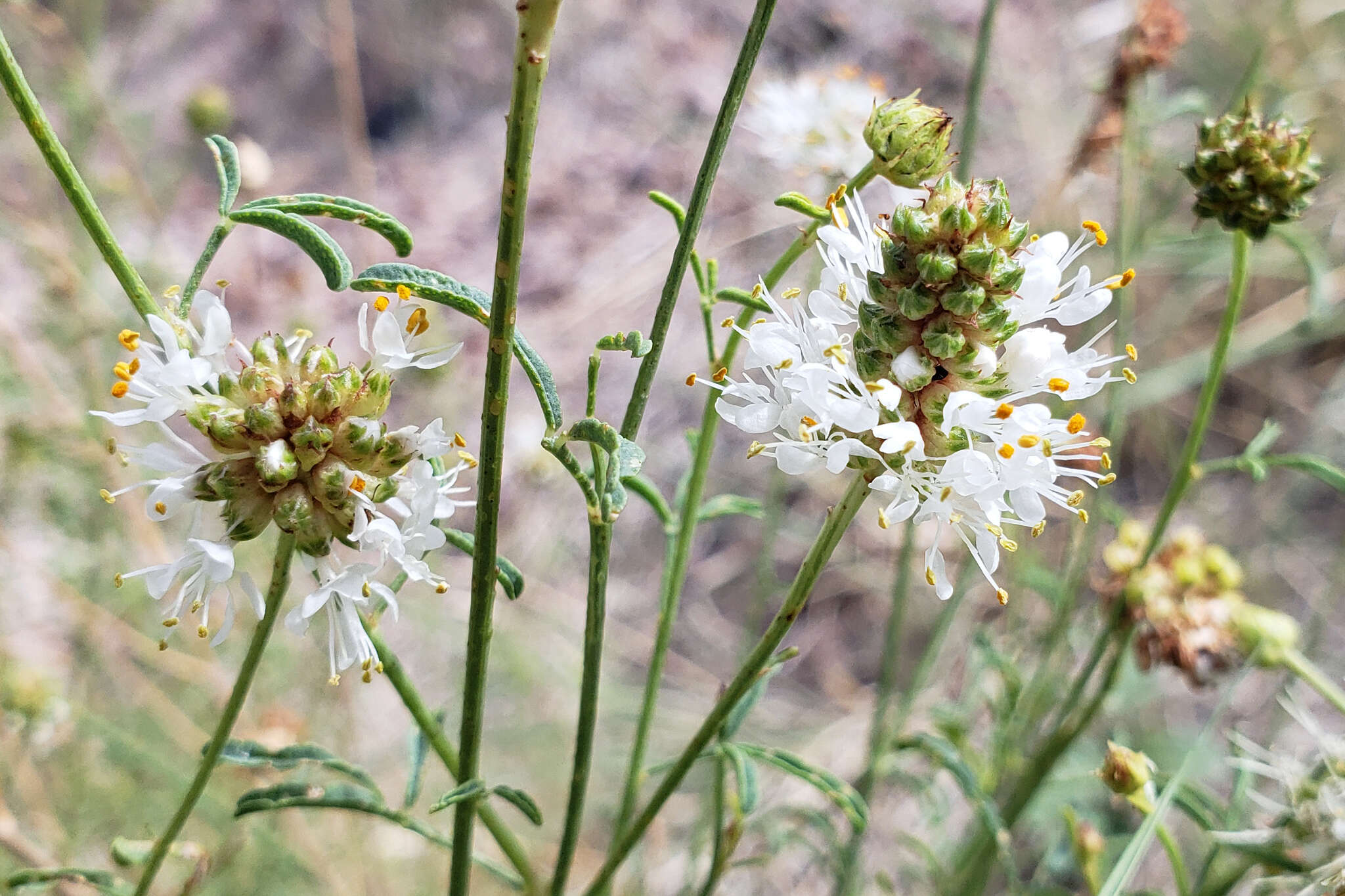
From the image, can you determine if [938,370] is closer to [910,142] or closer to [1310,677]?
[910,142]

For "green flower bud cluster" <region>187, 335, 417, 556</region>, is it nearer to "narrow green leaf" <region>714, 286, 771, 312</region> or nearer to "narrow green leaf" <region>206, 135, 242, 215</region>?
"narrow green leaf" <region>206, 135, 242, 215</region>

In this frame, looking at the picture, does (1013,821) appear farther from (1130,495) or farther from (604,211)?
(604,211)

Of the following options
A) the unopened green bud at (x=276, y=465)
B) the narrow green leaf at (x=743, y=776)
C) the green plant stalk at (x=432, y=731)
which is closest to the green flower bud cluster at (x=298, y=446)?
the unopened green bud at (x=276, y=465)

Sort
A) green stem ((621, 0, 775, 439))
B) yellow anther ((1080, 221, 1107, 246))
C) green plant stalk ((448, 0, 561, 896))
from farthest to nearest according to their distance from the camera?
yellow anther ((1080, 221, 1107, 246))
green stem ((621, 0, 775, 439))
green plant stalk ((448, 0, 561, 896))

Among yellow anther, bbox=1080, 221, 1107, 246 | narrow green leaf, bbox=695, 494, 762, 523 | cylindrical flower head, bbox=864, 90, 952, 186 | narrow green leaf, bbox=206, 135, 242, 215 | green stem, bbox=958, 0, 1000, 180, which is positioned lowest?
narrow green leaf, bbox=695, 494, 762, 523

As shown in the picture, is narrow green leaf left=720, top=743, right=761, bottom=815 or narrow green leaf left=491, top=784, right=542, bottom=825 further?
narrow green leaf left=720, top=743, right=761, bottom=815

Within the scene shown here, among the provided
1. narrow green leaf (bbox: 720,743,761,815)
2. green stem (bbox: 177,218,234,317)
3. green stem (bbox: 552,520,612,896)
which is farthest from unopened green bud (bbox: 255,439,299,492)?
narrow green leaf (bbox: 720,743,761,815)
